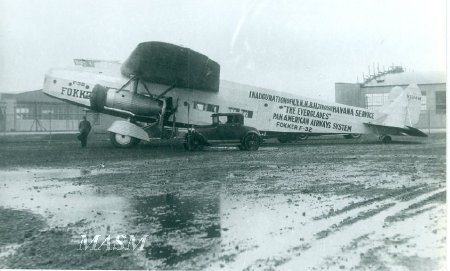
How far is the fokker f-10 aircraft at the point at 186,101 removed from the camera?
53.1 ft

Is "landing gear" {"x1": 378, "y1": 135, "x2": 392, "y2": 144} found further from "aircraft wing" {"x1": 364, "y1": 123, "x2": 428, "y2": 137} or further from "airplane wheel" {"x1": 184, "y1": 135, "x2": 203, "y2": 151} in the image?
"airplane wheel" {"x1": 184, "y1": 135, "x2": 203, "y2": 151}

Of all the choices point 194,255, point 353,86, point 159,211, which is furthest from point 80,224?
point 353,86

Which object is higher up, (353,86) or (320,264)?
(353,86)

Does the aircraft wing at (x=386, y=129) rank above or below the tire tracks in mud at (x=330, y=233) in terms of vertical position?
above

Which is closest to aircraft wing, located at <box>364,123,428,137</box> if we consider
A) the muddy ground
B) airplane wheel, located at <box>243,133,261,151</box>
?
airplane wheel, located at <box>243,133,261,151</box>

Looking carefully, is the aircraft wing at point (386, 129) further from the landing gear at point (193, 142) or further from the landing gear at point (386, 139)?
the landing gear at point (193, 142)

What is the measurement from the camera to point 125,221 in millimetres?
5520

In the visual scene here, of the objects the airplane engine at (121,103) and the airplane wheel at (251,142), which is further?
the airplane engine at (121,103)

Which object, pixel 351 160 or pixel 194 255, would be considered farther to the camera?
pixel 351 160

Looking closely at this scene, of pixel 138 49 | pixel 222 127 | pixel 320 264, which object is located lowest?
pixel 320 264

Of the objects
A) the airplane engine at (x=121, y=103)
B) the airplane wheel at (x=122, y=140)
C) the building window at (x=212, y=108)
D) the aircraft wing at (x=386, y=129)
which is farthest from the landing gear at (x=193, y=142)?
the aircraft wing at (x=386, y=129)

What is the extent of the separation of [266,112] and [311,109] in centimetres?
224

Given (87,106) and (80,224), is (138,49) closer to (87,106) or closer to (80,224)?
(87,106)

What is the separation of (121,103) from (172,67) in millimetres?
2546
